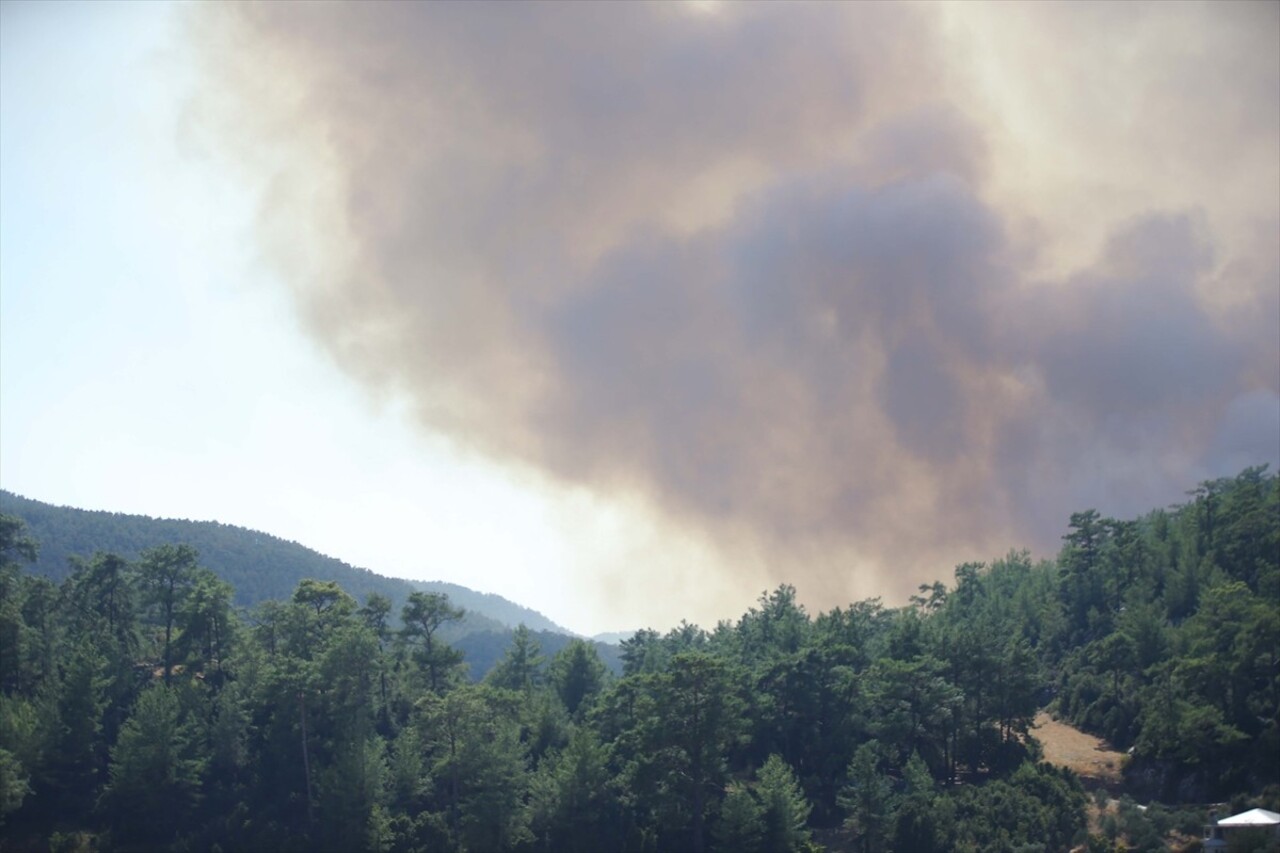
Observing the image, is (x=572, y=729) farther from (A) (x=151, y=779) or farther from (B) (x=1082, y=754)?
(B) (x=1082, y=754)

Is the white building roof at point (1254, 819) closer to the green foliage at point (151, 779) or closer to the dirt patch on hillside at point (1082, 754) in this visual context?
the dirt patch on hillside at point (1082, 754)

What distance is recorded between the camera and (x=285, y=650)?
72.1 meters

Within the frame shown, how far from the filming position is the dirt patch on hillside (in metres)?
67.2

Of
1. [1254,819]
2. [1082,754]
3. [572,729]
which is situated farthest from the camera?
[1082,754]

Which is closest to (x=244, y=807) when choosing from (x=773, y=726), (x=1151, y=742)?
(x=773, y=726)

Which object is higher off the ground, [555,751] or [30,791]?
[555,751]

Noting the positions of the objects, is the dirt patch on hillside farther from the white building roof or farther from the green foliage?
the green foliage

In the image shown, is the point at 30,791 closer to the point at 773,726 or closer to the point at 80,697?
the point at 80,697

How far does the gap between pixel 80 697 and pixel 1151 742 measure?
66.9 metres

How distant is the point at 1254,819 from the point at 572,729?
39703mm

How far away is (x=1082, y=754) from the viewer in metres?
72.1

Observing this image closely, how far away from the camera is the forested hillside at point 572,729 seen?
59094mm

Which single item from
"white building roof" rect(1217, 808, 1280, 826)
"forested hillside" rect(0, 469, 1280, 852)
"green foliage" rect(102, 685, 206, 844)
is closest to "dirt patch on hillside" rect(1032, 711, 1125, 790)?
"forested hillside" rect(0, 469, 1280, 852)

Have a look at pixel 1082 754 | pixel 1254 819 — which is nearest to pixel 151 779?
pixel 1254 819
